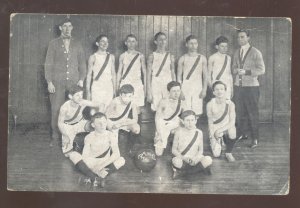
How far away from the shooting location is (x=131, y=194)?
4.60 ft

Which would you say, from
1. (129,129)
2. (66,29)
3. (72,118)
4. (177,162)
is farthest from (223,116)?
(66,29)

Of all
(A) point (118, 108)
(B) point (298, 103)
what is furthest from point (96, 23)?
(B) point (298, 103)

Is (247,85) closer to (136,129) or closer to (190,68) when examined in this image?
(190,68)

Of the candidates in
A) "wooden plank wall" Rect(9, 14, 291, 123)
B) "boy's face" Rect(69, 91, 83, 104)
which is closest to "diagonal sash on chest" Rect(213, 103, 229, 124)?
"wooden plank wall" Rect(9, 14, 291, 123)

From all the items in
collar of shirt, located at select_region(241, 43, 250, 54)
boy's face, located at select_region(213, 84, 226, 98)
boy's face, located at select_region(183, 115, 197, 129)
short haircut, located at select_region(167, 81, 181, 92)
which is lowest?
boy's face, located at select_region(183, 115, 197, 129)

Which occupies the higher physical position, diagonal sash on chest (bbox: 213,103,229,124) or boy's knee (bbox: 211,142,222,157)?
diagonal sash on chest (bbox: 213,103,229,124)

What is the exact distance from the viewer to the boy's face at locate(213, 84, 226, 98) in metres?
1.42

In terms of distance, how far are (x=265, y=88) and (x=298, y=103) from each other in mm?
131

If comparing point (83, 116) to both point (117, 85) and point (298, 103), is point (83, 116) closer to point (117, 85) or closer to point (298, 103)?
point (117, 85)

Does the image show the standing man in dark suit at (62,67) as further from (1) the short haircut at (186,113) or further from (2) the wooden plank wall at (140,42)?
(1) the short haircut at (186,113)

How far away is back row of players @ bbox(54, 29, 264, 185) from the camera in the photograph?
1410 mm

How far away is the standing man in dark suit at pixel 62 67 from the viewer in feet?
4.64

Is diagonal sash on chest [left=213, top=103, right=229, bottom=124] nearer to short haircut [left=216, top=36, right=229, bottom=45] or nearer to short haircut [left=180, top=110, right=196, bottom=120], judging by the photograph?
short haircut [left=180, top=110, right=196, bottom=120]

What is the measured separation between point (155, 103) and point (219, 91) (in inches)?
9.5
